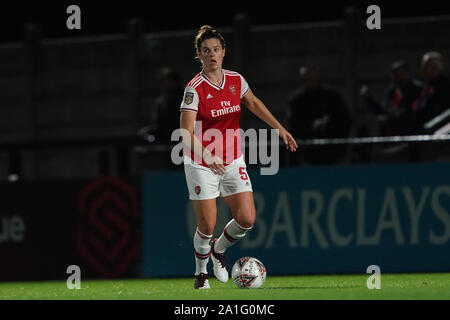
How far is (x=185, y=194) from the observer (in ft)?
37.1

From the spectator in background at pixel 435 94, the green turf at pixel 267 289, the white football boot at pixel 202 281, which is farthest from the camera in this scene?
the spectator in background at pixel 435 94

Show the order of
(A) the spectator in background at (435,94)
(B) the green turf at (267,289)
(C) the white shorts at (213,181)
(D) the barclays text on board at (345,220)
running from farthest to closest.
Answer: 1. (A) the spectator in background at (435,94)
2. (D) the barclays text on board at (345,220)
3. (C) the white shorts at (213,181)
4. (B) the green turf at (267,289)

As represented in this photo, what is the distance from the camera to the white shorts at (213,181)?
841 cm

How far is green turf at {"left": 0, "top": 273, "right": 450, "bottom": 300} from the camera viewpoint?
7.65 m

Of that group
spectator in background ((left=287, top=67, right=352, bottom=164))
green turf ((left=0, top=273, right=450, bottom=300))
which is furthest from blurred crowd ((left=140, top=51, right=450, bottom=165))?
green turf ((left=0, top=273, right=450, bottom=300))

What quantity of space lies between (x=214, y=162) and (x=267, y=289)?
1.14 m

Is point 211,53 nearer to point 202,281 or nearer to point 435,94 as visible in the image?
point 202,281

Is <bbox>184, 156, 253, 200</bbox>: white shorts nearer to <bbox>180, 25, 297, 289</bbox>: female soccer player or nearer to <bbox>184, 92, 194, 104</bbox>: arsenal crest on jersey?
<bbox>180, 25, 297, 289</bbox>: female soccer player

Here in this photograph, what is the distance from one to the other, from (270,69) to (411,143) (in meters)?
8.53

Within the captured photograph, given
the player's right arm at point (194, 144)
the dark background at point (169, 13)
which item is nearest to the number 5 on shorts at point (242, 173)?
the player's right arm at point (194, 144)

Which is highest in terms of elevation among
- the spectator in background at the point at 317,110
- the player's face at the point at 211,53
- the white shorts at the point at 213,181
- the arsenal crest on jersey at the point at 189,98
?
the player's face at the point at 211,53

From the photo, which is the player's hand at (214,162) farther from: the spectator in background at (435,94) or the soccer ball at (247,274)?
the spectator in background at (435,94)
